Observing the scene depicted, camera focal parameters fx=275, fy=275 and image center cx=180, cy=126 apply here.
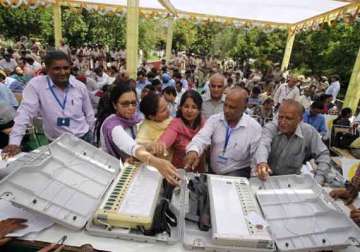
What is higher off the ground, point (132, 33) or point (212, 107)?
point (132, 33)

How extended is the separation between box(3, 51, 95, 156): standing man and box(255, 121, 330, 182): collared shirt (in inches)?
71.6

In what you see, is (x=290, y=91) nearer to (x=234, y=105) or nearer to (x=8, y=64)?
(x=234, y=105)

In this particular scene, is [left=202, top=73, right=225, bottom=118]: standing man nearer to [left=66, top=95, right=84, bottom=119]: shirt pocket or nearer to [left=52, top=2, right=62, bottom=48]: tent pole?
[left=66, top=95, right=84, bottom=119]: shirt pocket

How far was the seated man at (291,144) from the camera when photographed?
87.0 inches

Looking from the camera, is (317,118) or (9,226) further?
(317,118)

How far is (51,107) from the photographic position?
2.62 metres

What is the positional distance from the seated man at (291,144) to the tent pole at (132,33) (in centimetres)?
419

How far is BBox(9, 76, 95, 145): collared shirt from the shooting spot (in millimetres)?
2518

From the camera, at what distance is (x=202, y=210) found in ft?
4.92

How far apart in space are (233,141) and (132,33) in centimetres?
427

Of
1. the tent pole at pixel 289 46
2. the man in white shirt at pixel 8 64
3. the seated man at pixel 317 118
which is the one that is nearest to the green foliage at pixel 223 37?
the tent pole at pixel 289 46

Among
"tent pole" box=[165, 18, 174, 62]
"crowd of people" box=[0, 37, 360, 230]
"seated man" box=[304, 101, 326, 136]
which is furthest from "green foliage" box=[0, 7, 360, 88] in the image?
"crowd of people" box=[0, 37, 360, 230]

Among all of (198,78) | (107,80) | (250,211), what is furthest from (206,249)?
(198,78)

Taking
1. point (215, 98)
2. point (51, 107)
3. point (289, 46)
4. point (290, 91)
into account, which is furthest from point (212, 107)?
point (289, 46)
